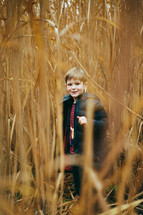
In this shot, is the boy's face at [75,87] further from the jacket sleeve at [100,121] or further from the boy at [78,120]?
the jacket sleeve at [100,121]

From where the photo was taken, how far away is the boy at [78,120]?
73 cm

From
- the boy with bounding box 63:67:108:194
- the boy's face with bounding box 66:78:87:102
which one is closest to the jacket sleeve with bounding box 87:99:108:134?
the boy with bounding box 63:67:108:194

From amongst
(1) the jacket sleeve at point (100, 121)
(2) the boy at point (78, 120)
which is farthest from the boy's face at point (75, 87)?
(1) the jacket sleeve at point (100, 121)

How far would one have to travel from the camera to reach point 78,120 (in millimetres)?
784

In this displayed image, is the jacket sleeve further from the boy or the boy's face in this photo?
the boy's face

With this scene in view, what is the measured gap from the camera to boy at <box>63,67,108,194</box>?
0.73 meters

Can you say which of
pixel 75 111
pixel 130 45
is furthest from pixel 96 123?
pixel 130 45

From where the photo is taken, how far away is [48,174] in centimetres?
29

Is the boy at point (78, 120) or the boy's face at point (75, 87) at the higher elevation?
the boy's face at point (75, 87)

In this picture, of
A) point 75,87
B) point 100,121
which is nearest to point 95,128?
point 100,121

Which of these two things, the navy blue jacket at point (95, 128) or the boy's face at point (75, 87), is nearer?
the navy blue jacket at point (95, 128)

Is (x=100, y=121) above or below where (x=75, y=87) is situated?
below

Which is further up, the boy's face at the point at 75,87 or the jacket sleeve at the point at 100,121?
the boy's face at the point at 75,87

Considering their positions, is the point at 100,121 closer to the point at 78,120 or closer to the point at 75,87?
the point at 78,120
